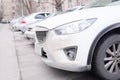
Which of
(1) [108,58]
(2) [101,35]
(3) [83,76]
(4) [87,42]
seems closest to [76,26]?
(4) [87,42]

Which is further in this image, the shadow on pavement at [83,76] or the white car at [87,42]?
the shadow on pavement at [83,76]

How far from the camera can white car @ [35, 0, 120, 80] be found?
3.37 meters

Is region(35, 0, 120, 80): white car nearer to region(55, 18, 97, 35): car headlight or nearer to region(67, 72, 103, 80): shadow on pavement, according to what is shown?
region(55, 18, 97, 35): car headlight

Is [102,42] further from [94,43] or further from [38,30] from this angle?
[38,30]

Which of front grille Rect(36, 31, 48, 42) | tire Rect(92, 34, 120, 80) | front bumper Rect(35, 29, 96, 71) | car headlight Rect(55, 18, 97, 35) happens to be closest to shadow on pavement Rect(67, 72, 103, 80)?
tire Rect(92, 34, 120, 80)

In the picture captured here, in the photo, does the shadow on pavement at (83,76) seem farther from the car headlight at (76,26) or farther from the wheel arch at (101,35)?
the car headlight at (76,26)

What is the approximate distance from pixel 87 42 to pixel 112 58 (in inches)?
23.3

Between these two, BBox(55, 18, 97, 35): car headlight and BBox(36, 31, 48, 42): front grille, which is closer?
BBox(55, 18, 97, 35): car headlight

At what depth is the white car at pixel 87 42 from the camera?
11.0 feet

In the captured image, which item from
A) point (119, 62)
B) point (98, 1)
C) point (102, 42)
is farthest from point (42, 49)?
point (98, 1)

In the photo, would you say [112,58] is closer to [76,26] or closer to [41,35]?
[76,26]

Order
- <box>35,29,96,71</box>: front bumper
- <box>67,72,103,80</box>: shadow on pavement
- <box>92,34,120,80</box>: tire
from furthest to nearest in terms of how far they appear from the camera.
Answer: <box>67,72,103,80</box>: shadow on pavement, <box>92,34,120,80</box>: tire, <box>35,29,96,71</box>: front bumper

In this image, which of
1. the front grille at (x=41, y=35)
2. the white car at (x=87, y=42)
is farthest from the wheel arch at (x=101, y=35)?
the front grille at (x=41, y=35)

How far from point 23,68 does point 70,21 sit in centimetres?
198
